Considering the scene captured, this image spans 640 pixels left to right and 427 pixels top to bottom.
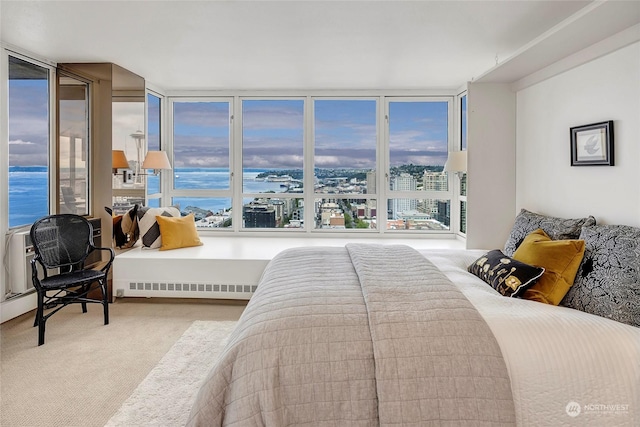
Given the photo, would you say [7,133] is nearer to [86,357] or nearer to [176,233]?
[176,233]

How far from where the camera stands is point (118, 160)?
4.21 m

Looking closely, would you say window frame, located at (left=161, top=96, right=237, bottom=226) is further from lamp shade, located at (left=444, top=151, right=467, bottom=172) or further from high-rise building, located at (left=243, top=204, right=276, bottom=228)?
lamp shade, located at (left=444, top=151, right=467, bottom=172)

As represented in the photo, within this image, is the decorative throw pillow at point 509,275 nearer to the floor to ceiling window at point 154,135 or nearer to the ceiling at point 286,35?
the ceiling at point 286,35

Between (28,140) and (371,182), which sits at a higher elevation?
(28,140)

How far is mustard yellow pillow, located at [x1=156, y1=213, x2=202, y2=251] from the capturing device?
Result: 4.29 metres

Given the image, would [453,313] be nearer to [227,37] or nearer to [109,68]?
[227,37]

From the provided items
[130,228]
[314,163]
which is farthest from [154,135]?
[314,163]

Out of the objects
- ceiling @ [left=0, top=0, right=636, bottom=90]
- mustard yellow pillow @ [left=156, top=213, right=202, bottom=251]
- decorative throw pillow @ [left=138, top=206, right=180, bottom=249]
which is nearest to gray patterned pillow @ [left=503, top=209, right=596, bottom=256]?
ceiling @ [left=0, top=0, right=636, bottom=90]

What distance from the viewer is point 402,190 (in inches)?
203

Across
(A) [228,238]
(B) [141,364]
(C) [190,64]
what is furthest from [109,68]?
(B) [141,364]

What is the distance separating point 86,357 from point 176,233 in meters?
1.73

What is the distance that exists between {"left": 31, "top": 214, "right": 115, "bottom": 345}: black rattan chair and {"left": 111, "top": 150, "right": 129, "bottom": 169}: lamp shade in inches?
32.1
